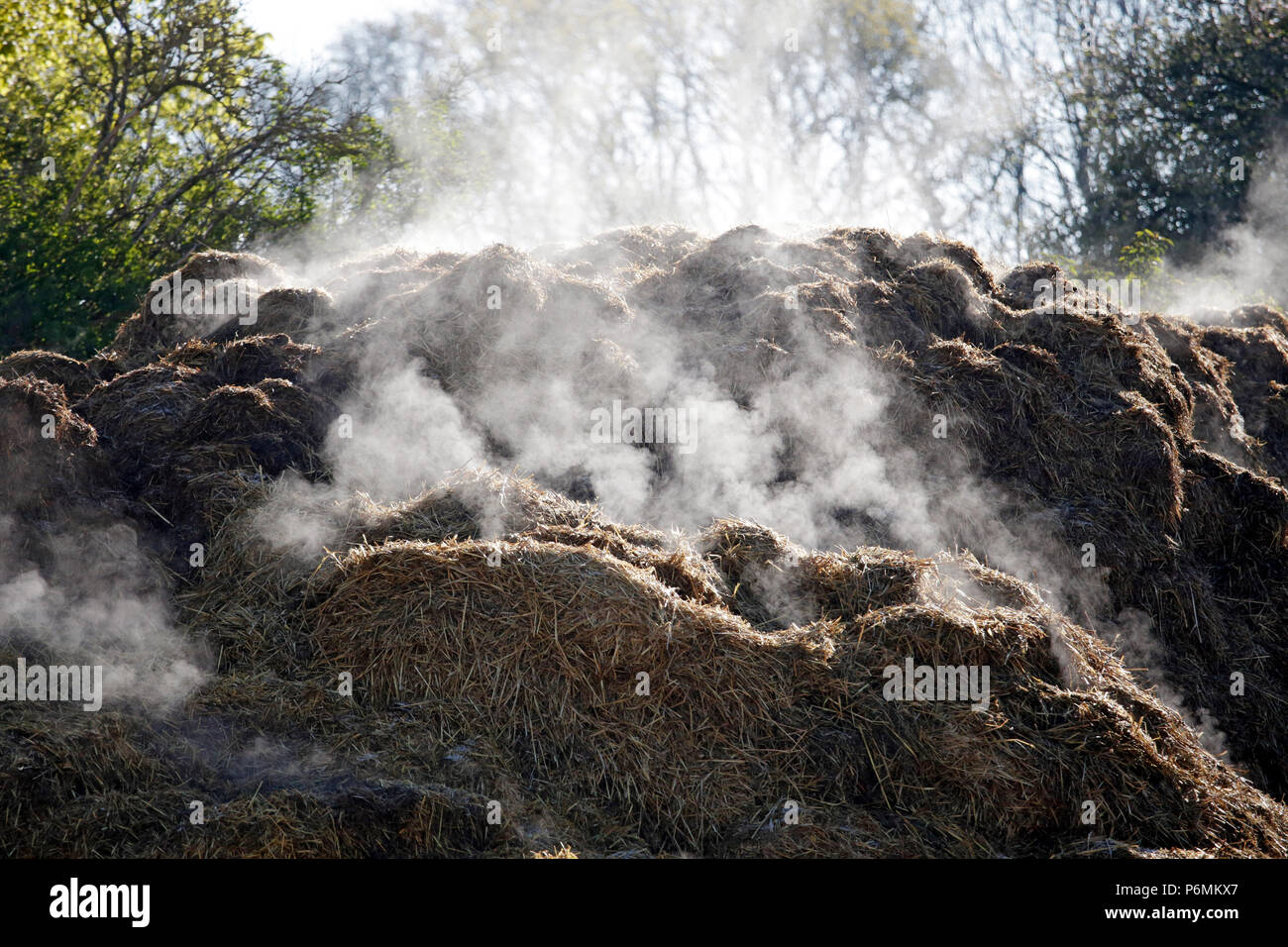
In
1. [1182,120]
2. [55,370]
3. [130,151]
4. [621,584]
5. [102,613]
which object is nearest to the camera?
[621,584]

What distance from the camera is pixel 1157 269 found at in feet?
38.6

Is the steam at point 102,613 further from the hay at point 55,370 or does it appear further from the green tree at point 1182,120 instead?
the green tree at point 1182,120

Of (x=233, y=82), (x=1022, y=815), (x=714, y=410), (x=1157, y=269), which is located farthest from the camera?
(x=1157, y=269)

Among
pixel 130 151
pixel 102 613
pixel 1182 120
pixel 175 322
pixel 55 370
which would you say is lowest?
pixel 102 613

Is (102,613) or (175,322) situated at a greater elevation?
(175,322)

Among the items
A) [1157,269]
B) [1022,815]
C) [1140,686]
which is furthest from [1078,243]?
[1022,815]

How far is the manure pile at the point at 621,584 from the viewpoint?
3635 mm

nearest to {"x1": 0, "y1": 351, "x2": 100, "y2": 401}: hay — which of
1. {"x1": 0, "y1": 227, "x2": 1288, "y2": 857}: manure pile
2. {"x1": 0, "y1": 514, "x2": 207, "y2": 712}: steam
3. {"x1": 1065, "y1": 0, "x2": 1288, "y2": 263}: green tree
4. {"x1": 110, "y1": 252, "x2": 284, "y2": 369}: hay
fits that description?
{"x1": 0, "y1": 227, "x2": 1288, "y2": 857}: manure pile

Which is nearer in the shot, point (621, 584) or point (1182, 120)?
point (621, 584)

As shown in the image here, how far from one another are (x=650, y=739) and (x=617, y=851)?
45cm

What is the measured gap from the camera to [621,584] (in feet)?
13.3

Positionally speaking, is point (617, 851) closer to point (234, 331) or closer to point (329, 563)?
point (329, 563)

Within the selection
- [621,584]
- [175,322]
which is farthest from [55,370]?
[621,584]

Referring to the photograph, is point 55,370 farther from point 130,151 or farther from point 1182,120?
point 1182,120
